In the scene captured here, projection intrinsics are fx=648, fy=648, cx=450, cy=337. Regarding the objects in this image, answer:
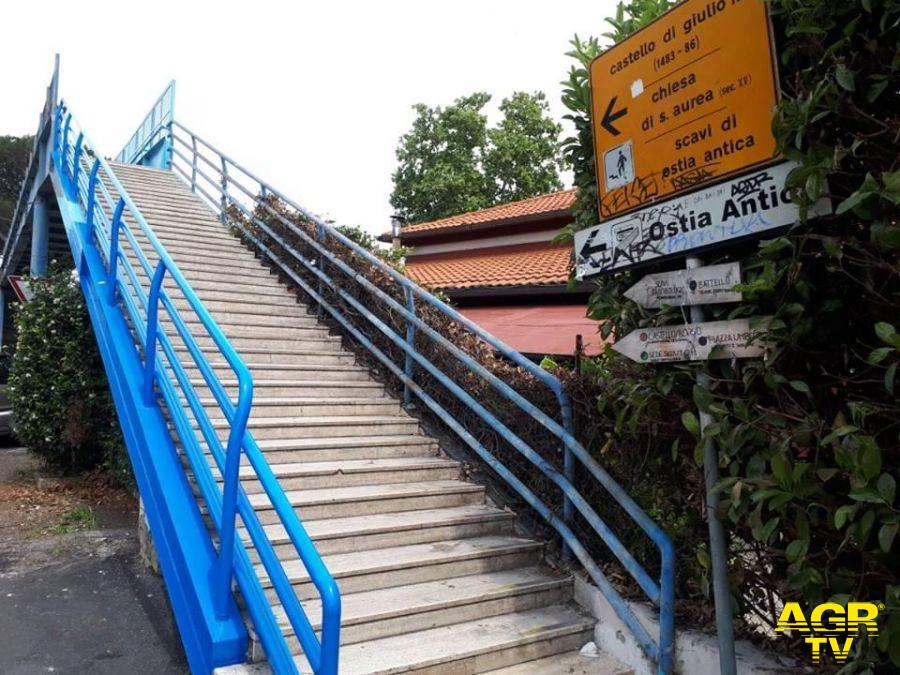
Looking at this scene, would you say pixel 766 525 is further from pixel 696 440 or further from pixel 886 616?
pixel 696 440

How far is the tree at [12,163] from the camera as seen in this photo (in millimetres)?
37906

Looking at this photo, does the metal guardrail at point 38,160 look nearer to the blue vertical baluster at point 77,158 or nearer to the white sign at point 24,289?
the white sign at point 24,289

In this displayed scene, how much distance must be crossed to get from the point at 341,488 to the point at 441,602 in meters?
1.11

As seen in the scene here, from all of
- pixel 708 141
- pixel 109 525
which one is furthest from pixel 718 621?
pixel 109 525

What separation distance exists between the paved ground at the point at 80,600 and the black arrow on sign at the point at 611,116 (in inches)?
135

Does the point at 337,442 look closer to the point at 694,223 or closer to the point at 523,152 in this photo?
the point at 694,223

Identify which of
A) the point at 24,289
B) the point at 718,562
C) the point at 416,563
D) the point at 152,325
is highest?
the point at 24,289

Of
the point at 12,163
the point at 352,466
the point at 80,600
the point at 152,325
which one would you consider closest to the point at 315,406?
the point at 352,466

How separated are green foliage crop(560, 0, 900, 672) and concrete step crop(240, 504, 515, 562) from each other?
5.66 ft

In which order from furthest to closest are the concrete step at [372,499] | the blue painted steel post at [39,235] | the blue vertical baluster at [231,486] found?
the blue painted steel post at [39,235]
the concrete step at [372,499]
the blue vertical baluster at [231,486]

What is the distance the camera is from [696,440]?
272 cm

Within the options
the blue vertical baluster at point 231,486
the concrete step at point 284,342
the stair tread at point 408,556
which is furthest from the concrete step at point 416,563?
the concrete step at point 284,342

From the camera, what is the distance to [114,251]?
5.04m

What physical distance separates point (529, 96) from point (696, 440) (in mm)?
28770
